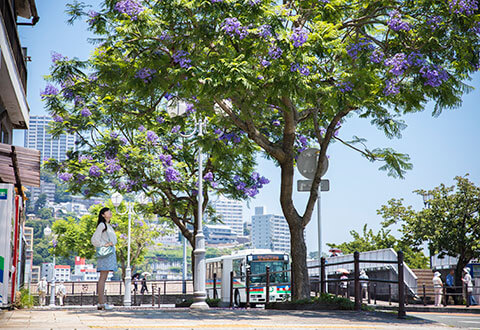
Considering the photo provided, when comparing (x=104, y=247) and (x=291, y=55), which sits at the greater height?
(x=291, y=55)

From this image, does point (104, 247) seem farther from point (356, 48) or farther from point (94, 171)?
point (94, 171)

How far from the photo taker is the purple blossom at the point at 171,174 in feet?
84.9

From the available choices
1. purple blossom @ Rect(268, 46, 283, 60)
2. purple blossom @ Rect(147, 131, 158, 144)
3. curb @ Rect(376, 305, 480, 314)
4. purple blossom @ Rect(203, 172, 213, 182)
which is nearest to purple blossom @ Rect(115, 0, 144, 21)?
purple blossom @ Rect(268, 46, 283, 60)

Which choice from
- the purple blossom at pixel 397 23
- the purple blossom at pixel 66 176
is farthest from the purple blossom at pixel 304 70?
the purple blossom at pixel 66 176

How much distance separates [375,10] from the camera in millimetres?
14977

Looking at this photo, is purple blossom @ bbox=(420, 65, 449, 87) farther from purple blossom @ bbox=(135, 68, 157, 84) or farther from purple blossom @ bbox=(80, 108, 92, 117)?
purple blossom @ bbox=(80, 108, 92, 117)

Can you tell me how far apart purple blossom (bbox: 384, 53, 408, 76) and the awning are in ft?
26.5

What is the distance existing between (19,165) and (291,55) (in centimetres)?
707

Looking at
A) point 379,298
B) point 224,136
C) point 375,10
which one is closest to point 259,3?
point 375,10

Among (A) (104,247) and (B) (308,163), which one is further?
(B) (308,163)

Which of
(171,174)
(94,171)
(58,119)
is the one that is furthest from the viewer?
(58,119)

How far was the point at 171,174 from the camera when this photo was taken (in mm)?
26000

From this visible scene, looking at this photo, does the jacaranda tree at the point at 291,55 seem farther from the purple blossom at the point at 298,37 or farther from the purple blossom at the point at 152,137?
the purple blossom at the point at 152,137

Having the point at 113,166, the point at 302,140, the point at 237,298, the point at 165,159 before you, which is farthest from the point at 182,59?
the point at 237,298
